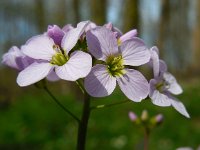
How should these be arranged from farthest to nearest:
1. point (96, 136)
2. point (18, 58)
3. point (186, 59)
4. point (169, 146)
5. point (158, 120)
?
point (186, 59), point (96, 136), point (169, 146), point (158, 120), point (18, 58)

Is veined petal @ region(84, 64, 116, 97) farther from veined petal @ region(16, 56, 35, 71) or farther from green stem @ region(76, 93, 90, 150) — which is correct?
veined petal @ region(16, 56, 35, 71)

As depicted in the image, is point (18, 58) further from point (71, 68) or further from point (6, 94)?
point (6, 94)

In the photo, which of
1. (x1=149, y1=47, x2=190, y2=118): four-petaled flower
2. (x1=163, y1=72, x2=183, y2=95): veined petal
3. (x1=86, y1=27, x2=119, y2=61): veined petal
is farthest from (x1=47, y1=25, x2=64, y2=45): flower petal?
(x1=163, y1=72, x2=183, y2=95): veined petal

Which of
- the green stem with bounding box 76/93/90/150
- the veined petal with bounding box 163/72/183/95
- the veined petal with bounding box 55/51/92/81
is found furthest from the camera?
the veined petal with bounding box 163/72/183/95

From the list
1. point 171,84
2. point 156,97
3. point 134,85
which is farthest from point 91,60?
point 171,84

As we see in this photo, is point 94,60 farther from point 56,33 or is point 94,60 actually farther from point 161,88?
point 161,88

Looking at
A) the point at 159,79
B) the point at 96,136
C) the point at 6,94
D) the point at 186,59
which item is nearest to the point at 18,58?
the point at 159,79

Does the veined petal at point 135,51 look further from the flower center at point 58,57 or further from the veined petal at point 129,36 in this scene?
the flower center at point 58,57
